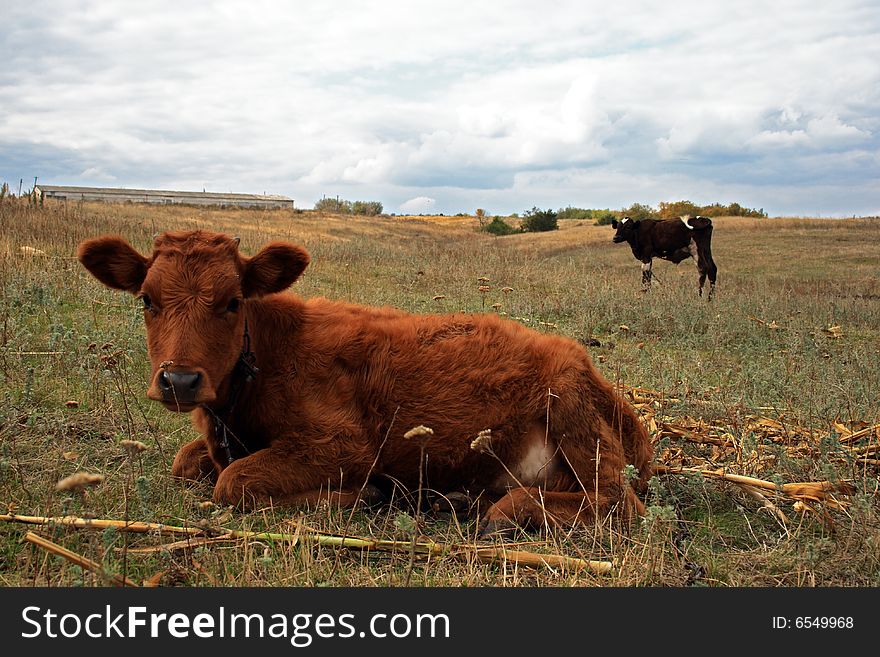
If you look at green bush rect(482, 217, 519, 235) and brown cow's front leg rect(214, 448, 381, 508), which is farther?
green bush rect(482, 217, 519, 235)

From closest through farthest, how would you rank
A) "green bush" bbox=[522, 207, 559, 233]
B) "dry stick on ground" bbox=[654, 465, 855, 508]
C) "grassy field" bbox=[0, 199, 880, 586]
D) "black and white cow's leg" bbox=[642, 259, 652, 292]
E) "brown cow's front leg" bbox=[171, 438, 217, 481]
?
"grassy field" bbox=[0, 199, 880, 586], "dry stick on ground" bbox=[654, 465, 855, 508], "brown cow's front leg" bbox=[171, 438, 217, 481], "black and white cow's leg" bbox=[642, 259, 652, 292], "green bush" bbox=[522, 207, 559, 233]

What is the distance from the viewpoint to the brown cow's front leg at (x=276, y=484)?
13.9 ft

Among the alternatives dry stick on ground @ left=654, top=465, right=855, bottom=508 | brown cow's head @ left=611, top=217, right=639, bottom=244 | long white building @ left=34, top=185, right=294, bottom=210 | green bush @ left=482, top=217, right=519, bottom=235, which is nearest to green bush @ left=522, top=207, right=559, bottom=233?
green bush @ left=482, top=217, right=519, bottom=235

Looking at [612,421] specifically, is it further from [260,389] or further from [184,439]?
[184,439]

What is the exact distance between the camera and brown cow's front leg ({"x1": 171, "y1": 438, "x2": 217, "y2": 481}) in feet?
16.1

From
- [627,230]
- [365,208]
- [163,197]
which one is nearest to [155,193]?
[163,197]

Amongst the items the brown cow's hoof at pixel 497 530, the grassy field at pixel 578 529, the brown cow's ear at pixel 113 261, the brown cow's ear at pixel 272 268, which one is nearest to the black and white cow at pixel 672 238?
the grassy field at pixel 578 529

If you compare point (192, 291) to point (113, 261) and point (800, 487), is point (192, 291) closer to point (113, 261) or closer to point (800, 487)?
point (113, 261)

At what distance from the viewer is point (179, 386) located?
3.85 meters

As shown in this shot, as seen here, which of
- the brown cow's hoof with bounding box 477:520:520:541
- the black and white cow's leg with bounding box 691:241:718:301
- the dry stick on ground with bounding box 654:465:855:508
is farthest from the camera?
the black and white cow's leg with bounding box 691:241:718:301

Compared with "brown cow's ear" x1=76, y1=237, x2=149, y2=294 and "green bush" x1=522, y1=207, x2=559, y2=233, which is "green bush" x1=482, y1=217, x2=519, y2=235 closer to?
"green bush" x1=522, y1=207, x2=559, y2=233

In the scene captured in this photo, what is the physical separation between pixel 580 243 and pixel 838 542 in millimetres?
40822

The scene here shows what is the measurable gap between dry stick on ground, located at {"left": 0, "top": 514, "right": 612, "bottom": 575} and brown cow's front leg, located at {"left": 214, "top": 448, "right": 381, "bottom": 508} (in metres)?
0.44

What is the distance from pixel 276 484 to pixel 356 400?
2.40ft
